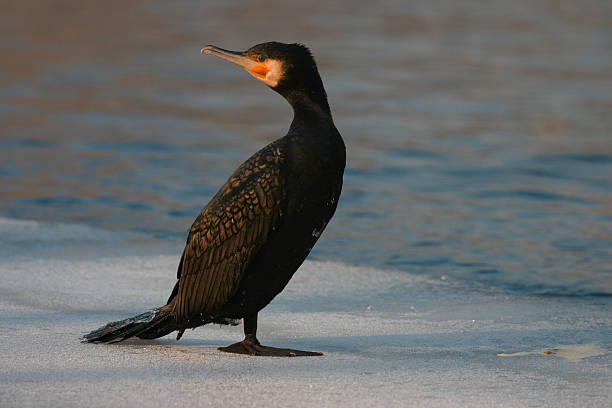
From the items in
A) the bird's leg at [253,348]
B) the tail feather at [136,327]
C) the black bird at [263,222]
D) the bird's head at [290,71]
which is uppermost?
the bird's head at [290,71]

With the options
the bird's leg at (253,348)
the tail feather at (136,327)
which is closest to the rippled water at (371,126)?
the bird's leg at (253,348)

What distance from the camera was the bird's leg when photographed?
4.54 meters

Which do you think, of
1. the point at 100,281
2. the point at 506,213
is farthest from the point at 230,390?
the point at 506,213

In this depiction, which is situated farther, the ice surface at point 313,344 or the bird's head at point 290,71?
the bird's head at point 290,71

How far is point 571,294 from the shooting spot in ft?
20.2

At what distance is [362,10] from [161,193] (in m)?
12.1

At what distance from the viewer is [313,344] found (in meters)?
4.84

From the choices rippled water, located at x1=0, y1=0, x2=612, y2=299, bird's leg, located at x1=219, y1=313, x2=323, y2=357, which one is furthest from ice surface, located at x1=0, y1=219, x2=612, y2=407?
rippled water, located at x1=0, y1=0, x2=612, y2=299

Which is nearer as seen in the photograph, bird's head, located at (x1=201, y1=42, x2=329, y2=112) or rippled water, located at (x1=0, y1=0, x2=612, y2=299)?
bird's head, located at (x1=201, y1=42, x2=329, y2=112)

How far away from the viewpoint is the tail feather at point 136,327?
4574mm

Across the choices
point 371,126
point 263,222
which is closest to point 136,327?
point 263,222

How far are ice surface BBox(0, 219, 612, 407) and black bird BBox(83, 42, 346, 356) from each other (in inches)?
6.6

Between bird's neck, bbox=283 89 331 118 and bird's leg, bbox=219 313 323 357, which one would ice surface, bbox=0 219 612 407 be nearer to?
bird's leg, bbox=219 313 323 357

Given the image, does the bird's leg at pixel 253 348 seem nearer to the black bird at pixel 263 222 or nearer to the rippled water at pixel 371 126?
the black bird at pixel 263 222
